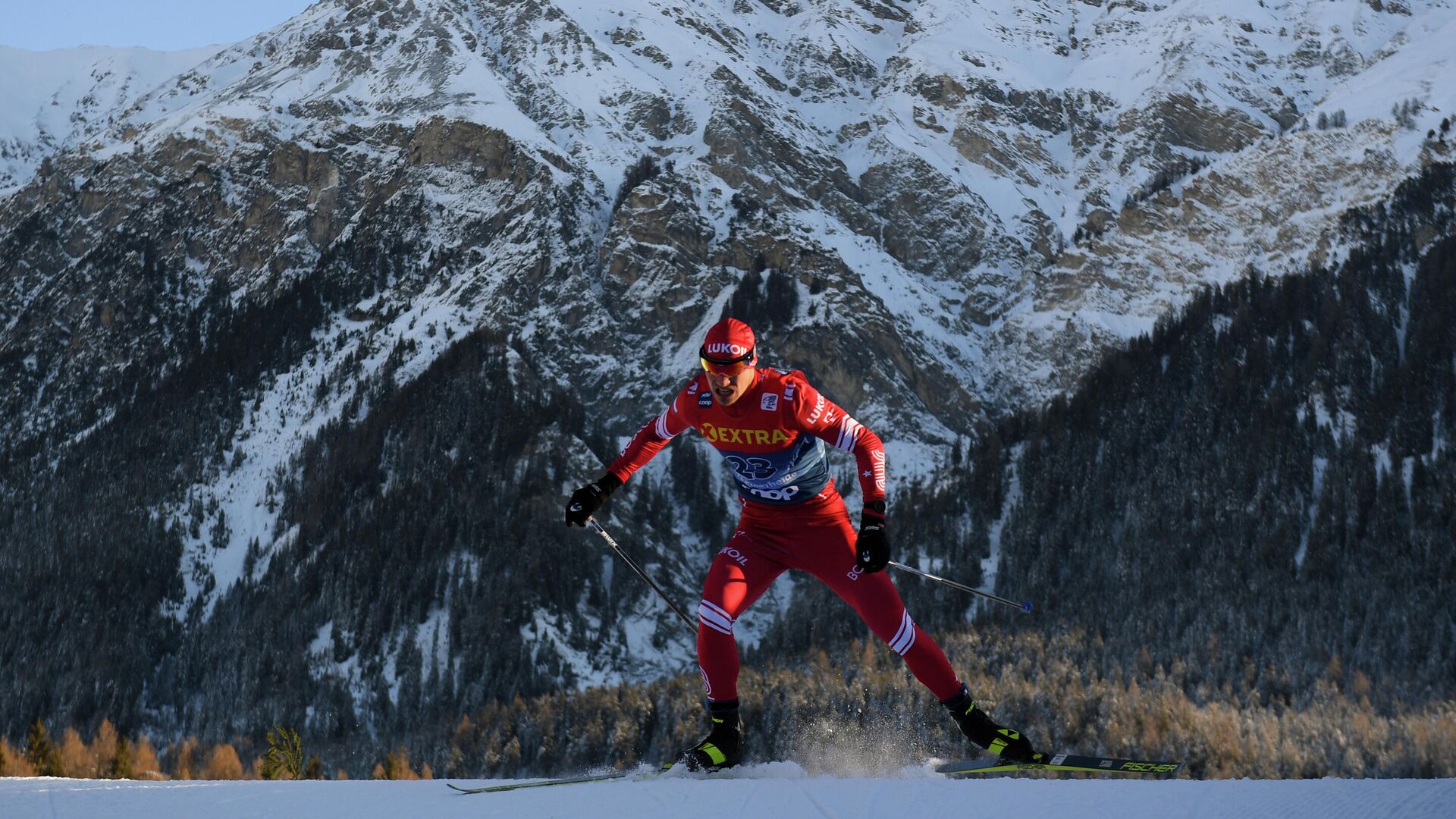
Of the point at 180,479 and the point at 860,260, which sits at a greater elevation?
the point at 860,260

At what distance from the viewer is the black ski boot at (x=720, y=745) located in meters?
9.63

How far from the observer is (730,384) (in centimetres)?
934

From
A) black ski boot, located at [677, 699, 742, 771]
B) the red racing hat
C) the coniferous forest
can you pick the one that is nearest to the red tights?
black ski boot, located at [677, 699, 742, 771]

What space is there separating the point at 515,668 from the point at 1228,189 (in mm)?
133142

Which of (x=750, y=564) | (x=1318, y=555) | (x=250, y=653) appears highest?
(x=750, y=564)

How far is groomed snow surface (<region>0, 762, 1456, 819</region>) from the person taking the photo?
7.32m

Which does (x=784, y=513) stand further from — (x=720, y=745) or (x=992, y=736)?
(x=992, y=736)

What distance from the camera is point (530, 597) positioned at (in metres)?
123

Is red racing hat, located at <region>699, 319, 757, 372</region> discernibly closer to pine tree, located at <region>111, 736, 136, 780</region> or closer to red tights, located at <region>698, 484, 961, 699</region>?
red tights, located at <region>698, 484, 961, 699</region>

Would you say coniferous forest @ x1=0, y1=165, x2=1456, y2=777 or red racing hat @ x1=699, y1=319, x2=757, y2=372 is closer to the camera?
red racing hat @ x1=699, y1=319, x2=757, y2=372

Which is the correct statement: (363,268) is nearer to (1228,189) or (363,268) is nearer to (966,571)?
(966,571)

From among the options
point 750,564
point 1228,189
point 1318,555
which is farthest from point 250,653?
point 1228,189

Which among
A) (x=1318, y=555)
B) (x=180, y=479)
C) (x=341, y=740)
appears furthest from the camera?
(x=180, y=479)

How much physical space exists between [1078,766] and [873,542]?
8.20 feet
